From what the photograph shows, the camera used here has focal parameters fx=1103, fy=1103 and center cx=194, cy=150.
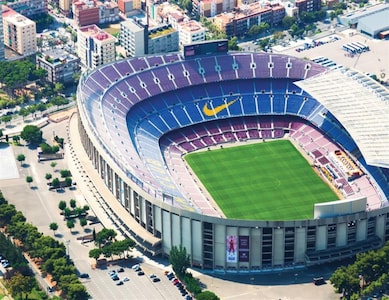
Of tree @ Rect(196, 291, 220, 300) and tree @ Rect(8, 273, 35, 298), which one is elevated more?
tree @ Rect(196, 291, 220, 300)

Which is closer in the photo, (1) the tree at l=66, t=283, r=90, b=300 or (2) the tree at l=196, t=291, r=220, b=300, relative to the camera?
(2) the tree at l=196, t=291, r=220, b=300

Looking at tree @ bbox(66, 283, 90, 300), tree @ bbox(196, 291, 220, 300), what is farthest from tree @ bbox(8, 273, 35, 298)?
tree @ bbox(196, 291, 220, 300)

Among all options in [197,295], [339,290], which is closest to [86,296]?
[197,295]

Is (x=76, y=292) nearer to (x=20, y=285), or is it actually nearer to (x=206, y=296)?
(x=20, y=285)

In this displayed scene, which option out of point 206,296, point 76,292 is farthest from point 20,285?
point 206,296

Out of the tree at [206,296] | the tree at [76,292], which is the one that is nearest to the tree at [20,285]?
the tree at [76,292]

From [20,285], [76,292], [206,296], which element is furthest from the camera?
[20,285]

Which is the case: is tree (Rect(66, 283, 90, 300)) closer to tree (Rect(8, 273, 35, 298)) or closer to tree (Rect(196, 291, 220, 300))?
tree (Rect(8, 273, 35, 298))

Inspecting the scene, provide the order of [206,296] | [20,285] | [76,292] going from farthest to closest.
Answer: [20,285], [76,292], [206,296]

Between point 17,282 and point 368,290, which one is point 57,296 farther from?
point 368,290
